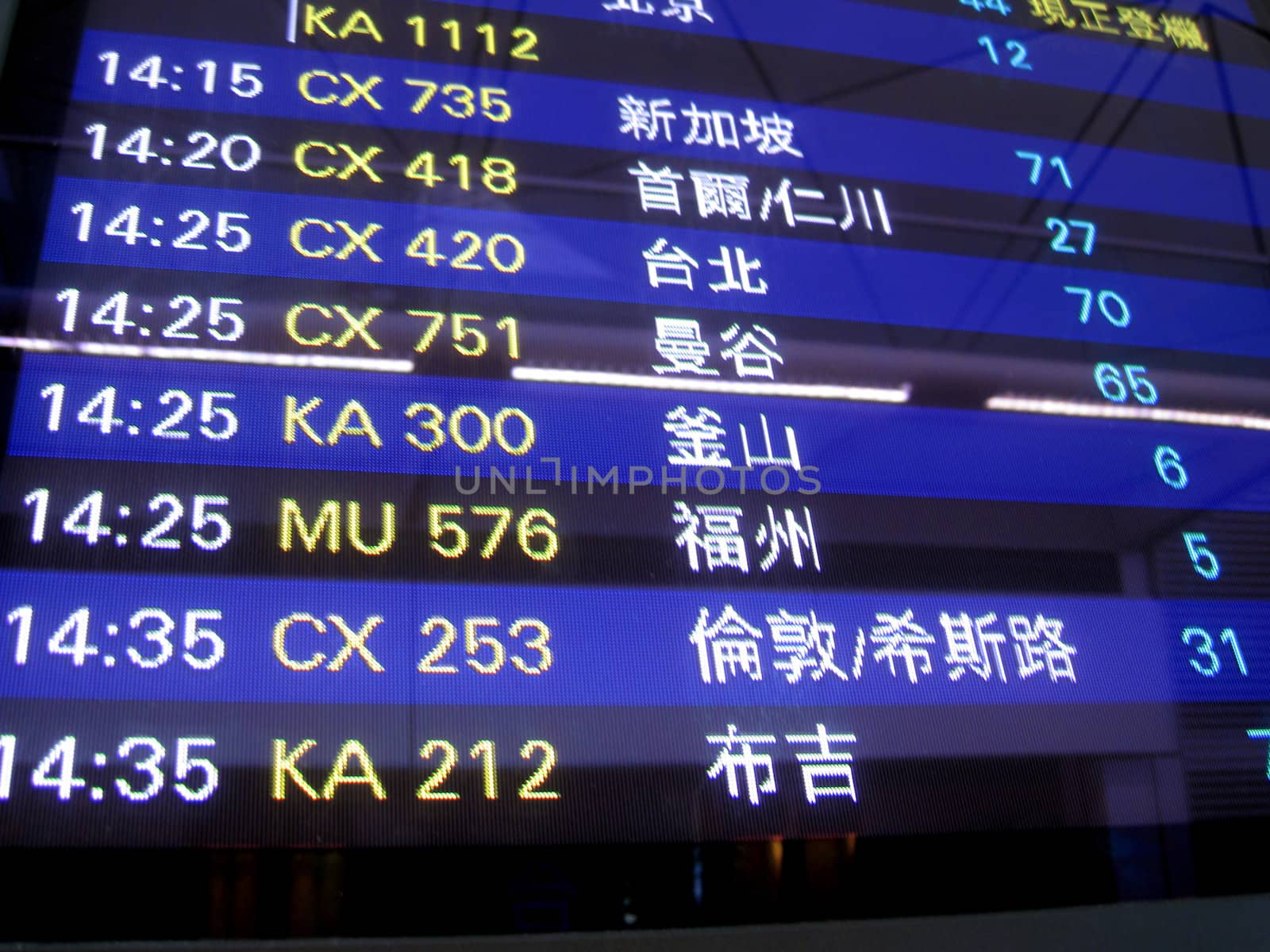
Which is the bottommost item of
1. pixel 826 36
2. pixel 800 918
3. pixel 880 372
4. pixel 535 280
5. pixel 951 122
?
pixel 800 918

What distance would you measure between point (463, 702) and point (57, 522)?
1.96 ft

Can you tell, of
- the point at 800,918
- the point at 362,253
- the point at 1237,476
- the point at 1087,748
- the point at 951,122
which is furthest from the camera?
the point at 951,122

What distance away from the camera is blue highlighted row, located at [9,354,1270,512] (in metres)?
1.62

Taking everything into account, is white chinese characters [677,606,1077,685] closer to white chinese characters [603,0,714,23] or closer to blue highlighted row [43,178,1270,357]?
blue highlighted row [43,178,1270,357]

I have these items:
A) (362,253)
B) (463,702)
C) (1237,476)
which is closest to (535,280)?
(362,253)

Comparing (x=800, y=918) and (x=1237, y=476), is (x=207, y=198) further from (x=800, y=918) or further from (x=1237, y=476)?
(x=1237, y=476)

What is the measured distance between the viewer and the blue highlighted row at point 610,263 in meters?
1.76

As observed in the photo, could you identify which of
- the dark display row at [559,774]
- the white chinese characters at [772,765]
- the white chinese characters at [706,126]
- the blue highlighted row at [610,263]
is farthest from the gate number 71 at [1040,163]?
the white chinese characters at [772,765]

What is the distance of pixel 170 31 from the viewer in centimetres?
195

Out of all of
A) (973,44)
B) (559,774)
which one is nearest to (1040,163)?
(973,44)

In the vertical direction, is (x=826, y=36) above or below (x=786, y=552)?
above

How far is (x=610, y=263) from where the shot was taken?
186cm

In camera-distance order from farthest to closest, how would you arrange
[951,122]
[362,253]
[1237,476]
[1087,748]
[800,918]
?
[951,122] → [1237,476] → [362,253] → [1087,748] → [800,918]

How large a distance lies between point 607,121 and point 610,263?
32 centimetres
